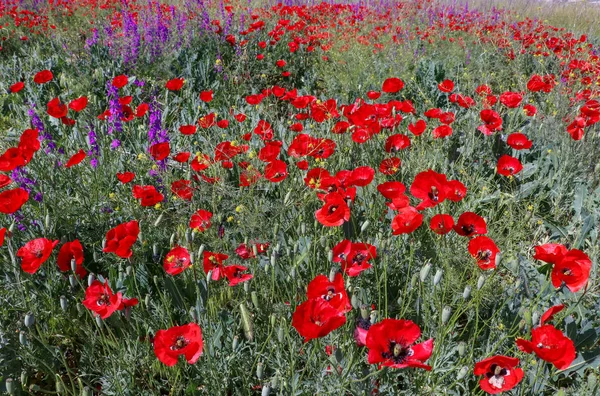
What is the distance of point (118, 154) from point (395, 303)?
5.93ft

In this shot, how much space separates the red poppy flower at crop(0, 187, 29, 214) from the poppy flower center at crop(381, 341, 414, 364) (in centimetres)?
128

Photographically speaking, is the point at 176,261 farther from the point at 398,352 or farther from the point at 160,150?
the point at 398,352

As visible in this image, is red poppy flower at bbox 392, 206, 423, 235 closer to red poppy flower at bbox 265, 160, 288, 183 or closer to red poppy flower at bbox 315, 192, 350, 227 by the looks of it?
red poppy flower at bbox 315, 192, 350, 227

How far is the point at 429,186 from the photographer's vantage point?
5.04 ft

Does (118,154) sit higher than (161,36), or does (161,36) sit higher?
(161,36)

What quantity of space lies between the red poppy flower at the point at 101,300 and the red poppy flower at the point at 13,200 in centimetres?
43

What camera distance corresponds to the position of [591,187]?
2.91 m

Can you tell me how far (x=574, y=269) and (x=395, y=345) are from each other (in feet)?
1.95

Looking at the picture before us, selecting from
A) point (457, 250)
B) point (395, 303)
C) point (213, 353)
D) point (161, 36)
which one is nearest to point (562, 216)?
point (457, 250)

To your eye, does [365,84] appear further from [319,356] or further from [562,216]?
[319,356]

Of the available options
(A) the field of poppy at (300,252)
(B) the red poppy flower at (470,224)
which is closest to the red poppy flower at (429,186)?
(A) the field of poppy at (300,252)

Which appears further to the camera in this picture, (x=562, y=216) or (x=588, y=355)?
(x=562, y=216)

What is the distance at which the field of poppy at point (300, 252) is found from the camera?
4.31ft

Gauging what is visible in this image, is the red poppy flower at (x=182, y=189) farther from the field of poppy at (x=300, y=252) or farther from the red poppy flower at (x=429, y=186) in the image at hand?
the red poppy flower at (x=429, y=186)
